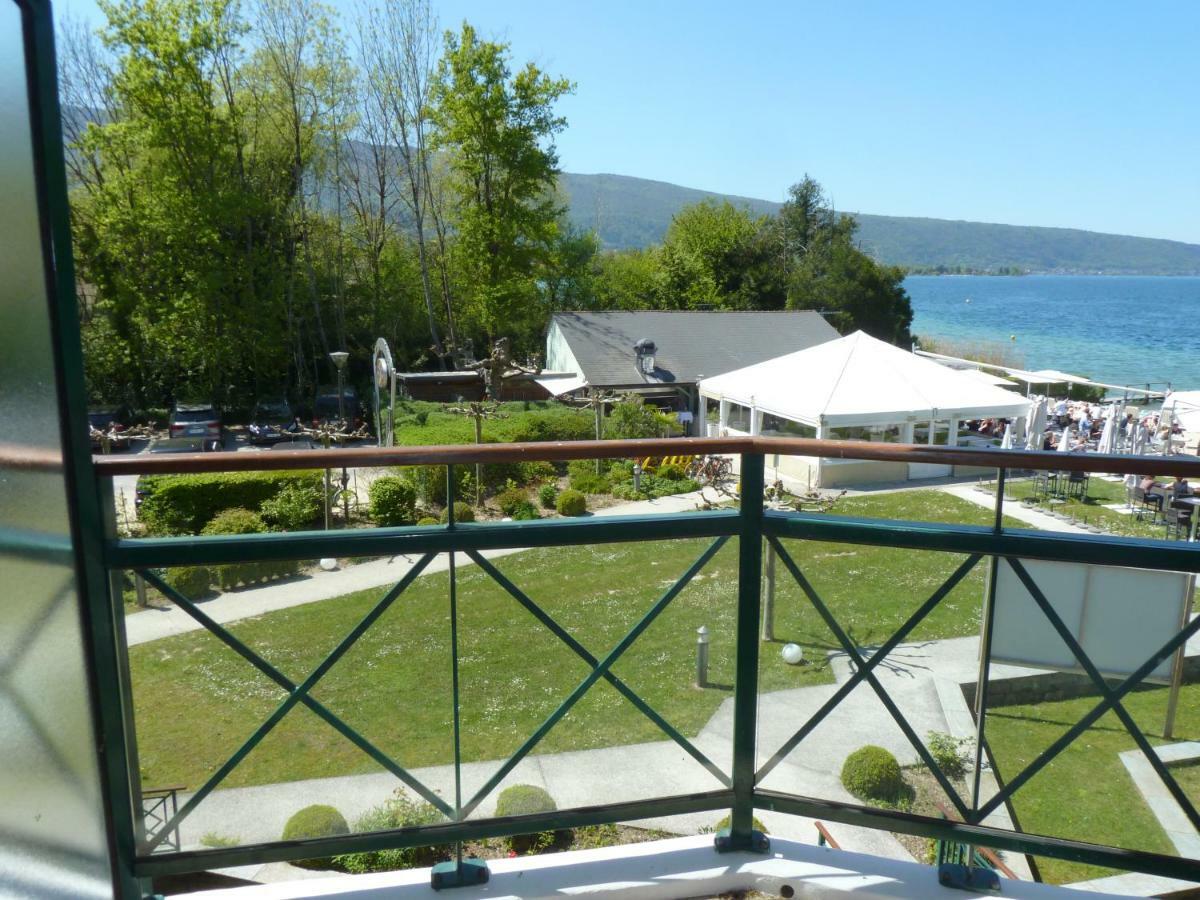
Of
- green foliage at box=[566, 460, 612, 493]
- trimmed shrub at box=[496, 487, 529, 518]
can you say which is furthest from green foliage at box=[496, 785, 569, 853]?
green foliage at box=[566, 460, 612, 493]

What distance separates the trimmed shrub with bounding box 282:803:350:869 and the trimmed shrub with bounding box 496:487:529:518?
A: 11790 millimetres

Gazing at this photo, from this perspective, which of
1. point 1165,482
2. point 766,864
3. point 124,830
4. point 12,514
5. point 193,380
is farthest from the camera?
point 193,380

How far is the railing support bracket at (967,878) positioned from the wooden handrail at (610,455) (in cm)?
114

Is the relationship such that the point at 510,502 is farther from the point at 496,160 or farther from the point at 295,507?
the point at 496,160

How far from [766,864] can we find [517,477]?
13.4m

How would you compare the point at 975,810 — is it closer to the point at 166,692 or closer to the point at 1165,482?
the point at 166,692

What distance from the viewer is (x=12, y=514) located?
57.4 inches

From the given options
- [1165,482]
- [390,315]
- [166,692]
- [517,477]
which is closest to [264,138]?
[390,315]

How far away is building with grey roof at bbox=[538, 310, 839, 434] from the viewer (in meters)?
24.2

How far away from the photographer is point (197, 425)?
71.8ft

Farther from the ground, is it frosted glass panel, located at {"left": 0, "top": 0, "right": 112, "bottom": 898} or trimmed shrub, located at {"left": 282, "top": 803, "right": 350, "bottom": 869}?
frosted glass panel, located at {"left": 0, "top": 0, "right": 112, "bottom": 898}

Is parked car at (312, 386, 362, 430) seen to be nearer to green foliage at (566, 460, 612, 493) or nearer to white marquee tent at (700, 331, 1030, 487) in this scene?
green foliage at (566, 460, 612, 493)

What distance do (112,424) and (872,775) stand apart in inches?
750

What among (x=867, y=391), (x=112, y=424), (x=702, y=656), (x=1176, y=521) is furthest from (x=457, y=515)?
(x=112, y=424)
